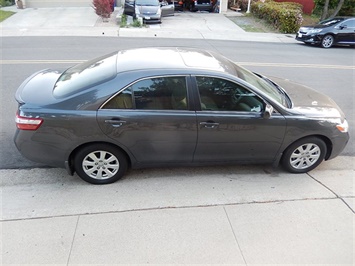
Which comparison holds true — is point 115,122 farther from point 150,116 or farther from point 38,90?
point 38,90

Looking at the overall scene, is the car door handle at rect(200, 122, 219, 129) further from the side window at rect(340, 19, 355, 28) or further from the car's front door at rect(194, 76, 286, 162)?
the side window at rect(340, 19, 355, 28)

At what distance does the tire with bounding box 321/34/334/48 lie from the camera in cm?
1314

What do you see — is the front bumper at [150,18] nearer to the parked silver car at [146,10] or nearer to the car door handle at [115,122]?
the parked silver car at [146,10]

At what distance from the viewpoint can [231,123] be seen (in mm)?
3377

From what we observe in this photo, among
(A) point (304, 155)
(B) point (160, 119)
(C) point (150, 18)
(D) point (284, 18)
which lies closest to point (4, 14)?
(C) point (150, 18)

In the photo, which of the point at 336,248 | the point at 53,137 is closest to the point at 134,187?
the point at 53,137

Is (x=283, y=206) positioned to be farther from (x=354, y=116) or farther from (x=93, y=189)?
(x=354, y=116)

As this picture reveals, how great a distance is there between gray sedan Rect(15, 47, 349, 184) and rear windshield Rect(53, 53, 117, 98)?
0.05 ft

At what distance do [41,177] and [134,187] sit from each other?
125 centimetres

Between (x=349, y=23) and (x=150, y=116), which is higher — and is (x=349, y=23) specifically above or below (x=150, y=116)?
below

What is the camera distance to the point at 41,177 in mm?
3621

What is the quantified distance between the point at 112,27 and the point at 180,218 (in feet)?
49.0

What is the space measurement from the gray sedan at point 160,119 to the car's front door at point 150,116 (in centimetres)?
1

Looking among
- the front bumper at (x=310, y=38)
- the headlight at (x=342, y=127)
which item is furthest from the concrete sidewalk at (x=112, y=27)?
the headlight at (x=342, y=127)
